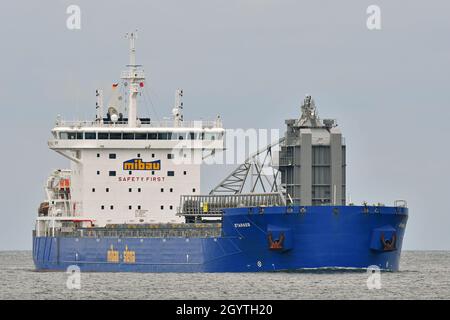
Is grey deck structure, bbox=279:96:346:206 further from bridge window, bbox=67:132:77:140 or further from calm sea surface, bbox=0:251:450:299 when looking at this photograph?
bridge window, bbox=67:132:77:140

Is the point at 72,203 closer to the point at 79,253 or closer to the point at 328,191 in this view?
the point at 79,253

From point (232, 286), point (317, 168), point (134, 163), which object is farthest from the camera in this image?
point (134, 163)

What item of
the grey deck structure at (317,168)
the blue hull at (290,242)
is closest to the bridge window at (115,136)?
the blue hull at (290,242)

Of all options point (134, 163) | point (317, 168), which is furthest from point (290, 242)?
point (134, 163)

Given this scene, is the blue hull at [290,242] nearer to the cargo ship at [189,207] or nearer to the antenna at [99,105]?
the cargo ship at [189,207]

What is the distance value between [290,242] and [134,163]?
12443mm

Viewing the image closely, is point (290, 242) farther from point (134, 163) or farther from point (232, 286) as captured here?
point (134, 163)

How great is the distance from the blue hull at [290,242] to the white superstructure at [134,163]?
12.3 ft

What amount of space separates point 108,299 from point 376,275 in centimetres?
1348

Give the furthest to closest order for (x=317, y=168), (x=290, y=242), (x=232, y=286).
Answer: (x=317, y=168), (x=290, y=242), (x=232, y=286)

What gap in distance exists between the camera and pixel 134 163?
65312mm
